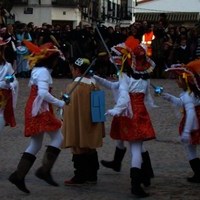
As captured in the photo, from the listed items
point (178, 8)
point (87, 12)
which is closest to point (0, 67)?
point (87, 12)

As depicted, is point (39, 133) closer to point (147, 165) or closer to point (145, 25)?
point (147, 165)

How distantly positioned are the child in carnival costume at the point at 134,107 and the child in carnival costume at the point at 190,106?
49 cm

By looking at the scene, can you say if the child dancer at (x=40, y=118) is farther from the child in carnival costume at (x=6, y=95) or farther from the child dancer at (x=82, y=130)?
the child in carnival costume at (x=6, y=95)

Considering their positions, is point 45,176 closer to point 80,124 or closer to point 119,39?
point 80,124

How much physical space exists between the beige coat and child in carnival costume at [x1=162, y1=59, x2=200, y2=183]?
3.17 ft

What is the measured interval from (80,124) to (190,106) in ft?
4.56

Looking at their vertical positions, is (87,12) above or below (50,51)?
below

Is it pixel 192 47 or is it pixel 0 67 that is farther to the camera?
pixel 192 47

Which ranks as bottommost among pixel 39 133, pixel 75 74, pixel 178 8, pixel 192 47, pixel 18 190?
pixel 178 8

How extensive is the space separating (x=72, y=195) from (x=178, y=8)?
65.8 m

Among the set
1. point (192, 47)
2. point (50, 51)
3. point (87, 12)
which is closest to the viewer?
point (50, 51)

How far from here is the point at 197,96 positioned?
820 centimetres

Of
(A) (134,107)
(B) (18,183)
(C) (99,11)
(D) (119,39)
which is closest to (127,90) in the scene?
(A) (134,107)

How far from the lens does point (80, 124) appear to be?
25.7 feet
